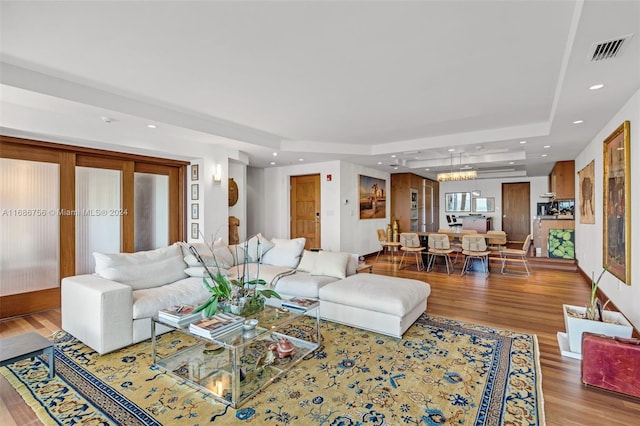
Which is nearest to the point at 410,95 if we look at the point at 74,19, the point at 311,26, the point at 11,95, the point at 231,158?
the point at 311,26

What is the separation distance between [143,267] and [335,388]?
253cm

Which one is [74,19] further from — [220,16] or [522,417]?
[522,417]

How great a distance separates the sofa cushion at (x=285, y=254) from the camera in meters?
4.75

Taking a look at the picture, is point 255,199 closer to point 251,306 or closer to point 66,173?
point 66,173

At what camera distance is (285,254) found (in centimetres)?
481

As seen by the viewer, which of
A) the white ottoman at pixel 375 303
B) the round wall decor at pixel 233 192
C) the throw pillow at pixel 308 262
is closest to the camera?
the white ottoman at pixel 375 303

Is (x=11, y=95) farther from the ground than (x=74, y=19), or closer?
closer

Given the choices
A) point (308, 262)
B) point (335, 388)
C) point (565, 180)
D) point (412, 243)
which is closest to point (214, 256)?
point (308, 262)

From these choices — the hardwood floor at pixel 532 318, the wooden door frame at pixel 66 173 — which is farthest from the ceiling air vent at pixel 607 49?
the wooden door frame at pixel 66 173

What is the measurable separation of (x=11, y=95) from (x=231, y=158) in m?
3.28

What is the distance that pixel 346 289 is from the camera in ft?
11.6

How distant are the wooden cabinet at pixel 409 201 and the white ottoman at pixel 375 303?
21.1ft

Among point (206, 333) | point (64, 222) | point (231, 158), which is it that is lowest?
point (206, 333)

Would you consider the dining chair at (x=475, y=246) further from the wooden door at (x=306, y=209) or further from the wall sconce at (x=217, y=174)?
the wall sconce at (x=217, y=174)
